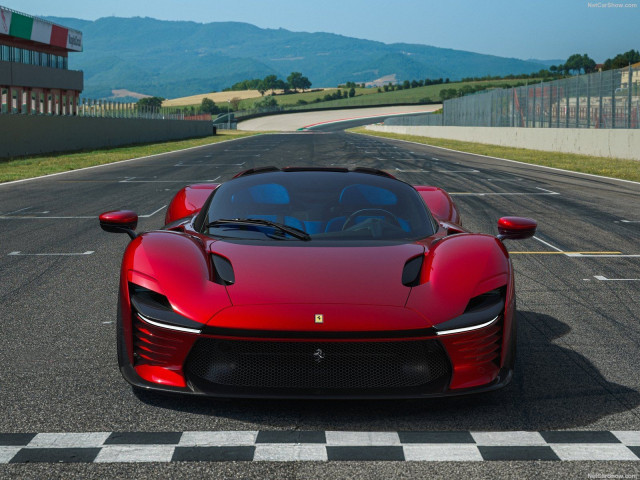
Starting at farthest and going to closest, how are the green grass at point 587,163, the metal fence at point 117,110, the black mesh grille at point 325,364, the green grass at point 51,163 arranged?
the metal fence at point 117,110, the green grass at point 587,163, the green grass at point 51,163, the black mesh grille at point 325,364

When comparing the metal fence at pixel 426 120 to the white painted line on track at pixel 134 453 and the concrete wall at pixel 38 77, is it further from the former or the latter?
the white painted line on track at pixel 134 453

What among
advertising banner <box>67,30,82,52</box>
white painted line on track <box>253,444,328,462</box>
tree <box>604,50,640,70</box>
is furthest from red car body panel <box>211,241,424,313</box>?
tree <box>604,50,640,70</box>

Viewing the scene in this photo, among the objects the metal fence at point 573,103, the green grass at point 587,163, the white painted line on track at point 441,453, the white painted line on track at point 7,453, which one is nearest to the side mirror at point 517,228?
the white painted line on track at point 441,453

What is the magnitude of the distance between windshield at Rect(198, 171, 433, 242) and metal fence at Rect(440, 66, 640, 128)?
79.6 ft

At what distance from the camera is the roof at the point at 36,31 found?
188ft

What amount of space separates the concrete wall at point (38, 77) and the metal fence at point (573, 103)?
32.8m

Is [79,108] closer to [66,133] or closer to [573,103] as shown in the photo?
[66,133]

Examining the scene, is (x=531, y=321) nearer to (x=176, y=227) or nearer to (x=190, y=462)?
(x=176, y=227)

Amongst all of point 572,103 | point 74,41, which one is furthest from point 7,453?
point 74,41

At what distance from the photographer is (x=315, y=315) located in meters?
3.82

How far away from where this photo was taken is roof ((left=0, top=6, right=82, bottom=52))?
57.4 meters

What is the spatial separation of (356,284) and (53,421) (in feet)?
5.24

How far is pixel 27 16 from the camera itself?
6103cm

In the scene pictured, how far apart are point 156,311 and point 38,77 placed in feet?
209
